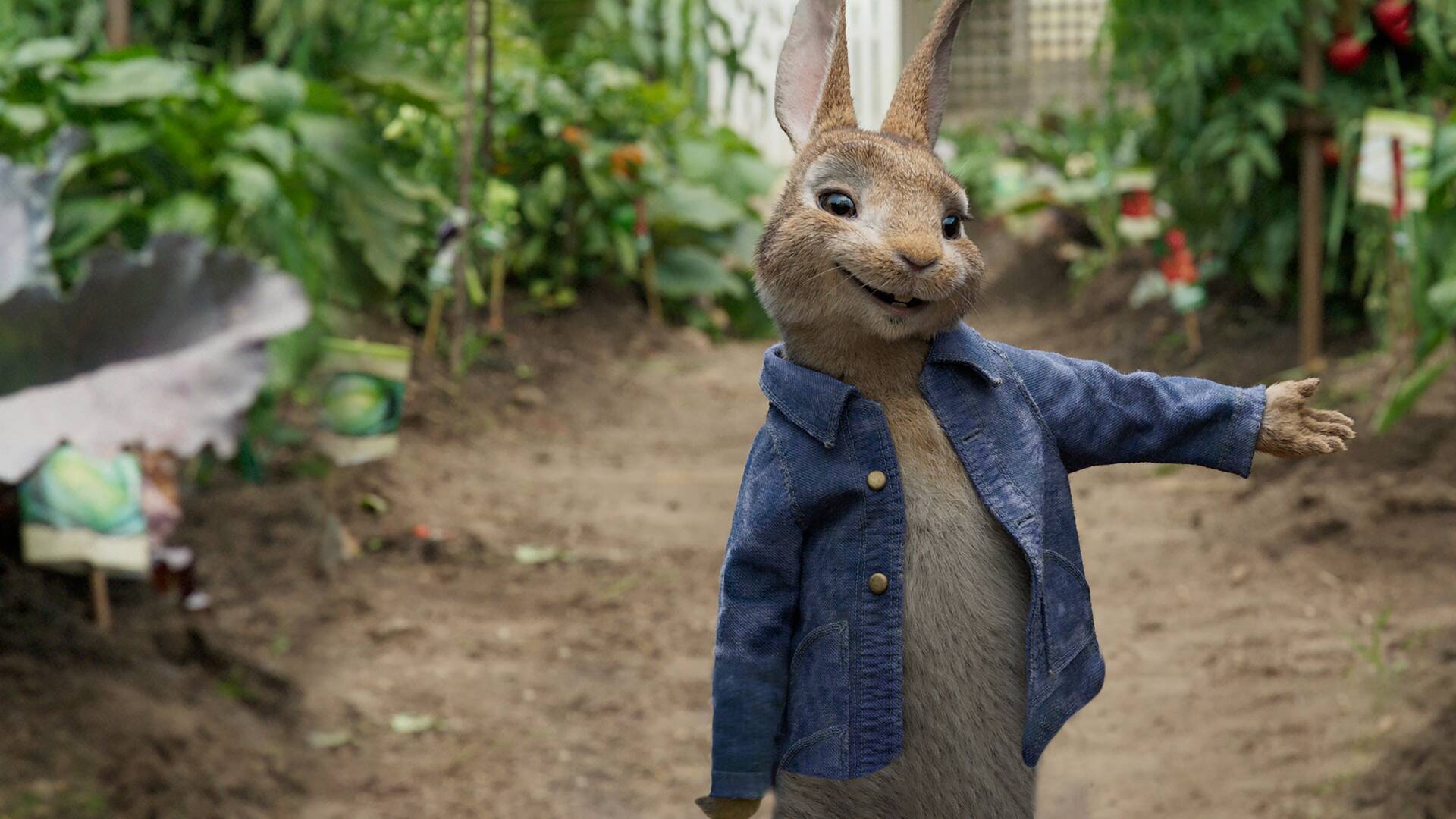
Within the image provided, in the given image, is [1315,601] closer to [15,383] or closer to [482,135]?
[15,383]

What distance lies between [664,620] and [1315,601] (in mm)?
1676

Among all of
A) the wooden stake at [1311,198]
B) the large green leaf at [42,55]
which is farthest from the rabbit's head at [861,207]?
the wooden stake at [1311,198]

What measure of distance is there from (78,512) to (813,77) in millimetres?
2073

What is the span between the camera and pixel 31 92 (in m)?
3.29

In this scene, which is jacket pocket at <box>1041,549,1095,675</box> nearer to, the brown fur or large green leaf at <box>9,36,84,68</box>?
the brown fur

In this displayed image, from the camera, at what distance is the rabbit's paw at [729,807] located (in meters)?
1.04

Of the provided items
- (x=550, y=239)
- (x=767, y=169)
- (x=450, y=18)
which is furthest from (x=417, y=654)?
(x=767, y=169)

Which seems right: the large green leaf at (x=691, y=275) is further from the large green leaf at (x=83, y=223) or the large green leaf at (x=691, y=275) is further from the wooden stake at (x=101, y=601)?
the wooden stake at (x=101, y=601)

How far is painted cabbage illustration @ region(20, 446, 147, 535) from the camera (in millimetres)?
2584

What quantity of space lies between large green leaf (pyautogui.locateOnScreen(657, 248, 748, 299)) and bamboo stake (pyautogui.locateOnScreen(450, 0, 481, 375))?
1.48m

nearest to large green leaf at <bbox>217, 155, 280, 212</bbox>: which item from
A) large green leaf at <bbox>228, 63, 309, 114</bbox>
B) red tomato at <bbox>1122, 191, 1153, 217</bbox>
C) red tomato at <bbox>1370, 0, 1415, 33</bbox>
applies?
large green leaf at <bbox>228, 63, 309, 114</bbox>

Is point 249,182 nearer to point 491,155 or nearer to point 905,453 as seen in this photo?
point 905,453

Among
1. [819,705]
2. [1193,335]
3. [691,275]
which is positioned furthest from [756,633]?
[691,275]

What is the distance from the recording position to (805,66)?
1025mm
